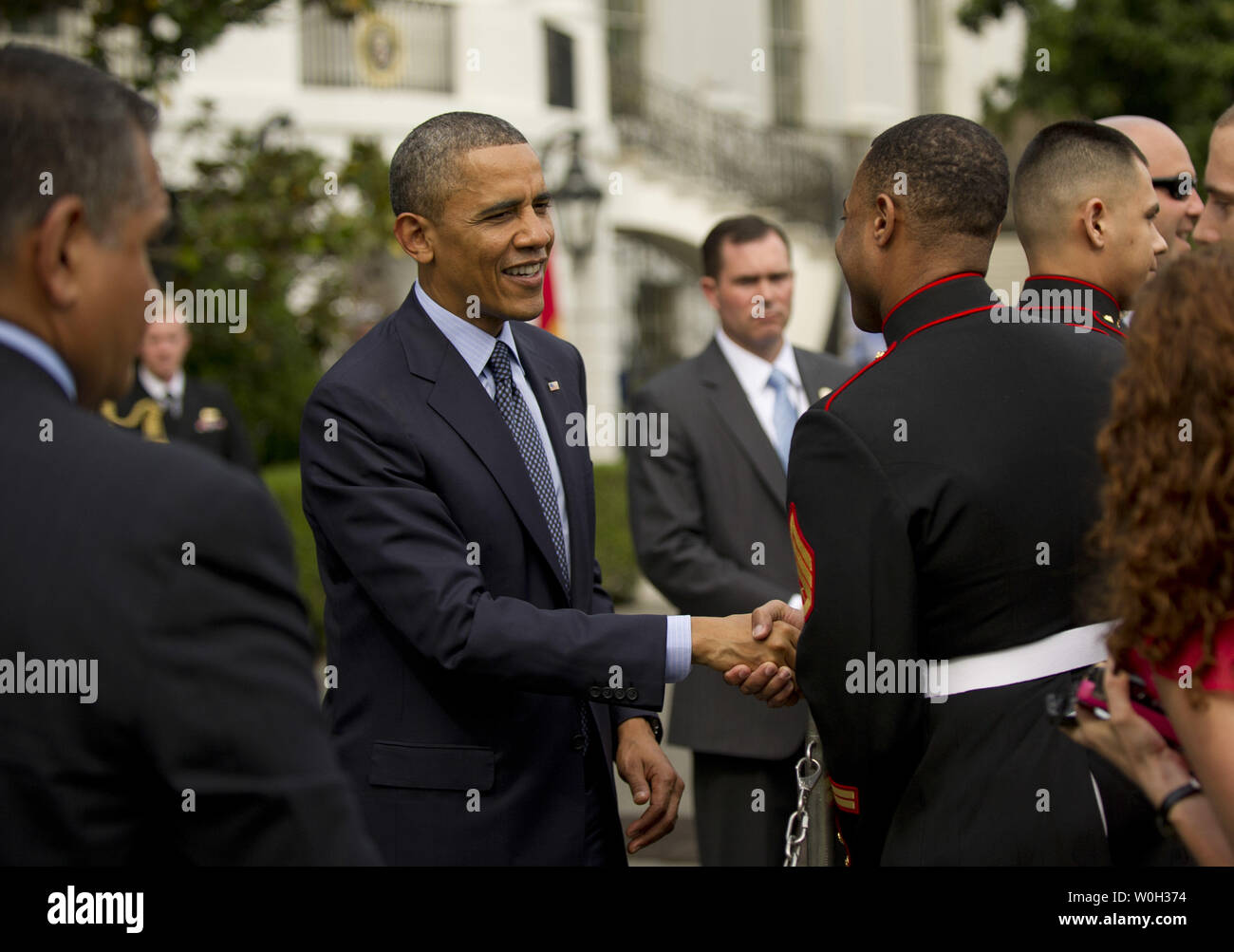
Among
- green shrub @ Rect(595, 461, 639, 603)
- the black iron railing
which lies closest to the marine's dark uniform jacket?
green shrub @ Rect(595, 461, 639, 603)

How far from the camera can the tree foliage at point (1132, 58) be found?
43.7 ft

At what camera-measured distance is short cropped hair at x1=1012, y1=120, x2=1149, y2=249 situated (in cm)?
321

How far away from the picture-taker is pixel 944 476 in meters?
2.47

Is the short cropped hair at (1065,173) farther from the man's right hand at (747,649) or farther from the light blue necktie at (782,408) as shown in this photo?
the light blue necktie at (782,408)

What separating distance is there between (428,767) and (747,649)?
69 centimetres

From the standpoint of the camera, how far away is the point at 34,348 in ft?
5.27

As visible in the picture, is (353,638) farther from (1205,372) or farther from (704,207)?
(704,207)

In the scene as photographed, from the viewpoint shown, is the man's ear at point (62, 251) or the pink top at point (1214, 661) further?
the pink top at point (1214, 661)

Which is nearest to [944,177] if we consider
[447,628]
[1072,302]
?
[1072,302]

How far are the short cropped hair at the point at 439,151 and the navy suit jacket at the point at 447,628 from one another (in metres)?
0.33

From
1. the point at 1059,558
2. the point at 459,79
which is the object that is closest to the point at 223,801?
the point at 1059,558

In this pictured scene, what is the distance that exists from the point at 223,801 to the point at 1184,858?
1.63m

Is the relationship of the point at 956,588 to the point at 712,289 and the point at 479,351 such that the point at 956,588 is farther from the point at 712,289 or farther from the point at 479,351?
the point at 712,289

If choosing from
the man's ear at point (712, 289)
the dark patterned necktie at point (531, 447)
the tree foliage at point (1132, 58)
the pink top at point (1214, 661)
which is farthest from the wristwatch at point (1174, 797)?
the tree foliage at point (1132, 58)
